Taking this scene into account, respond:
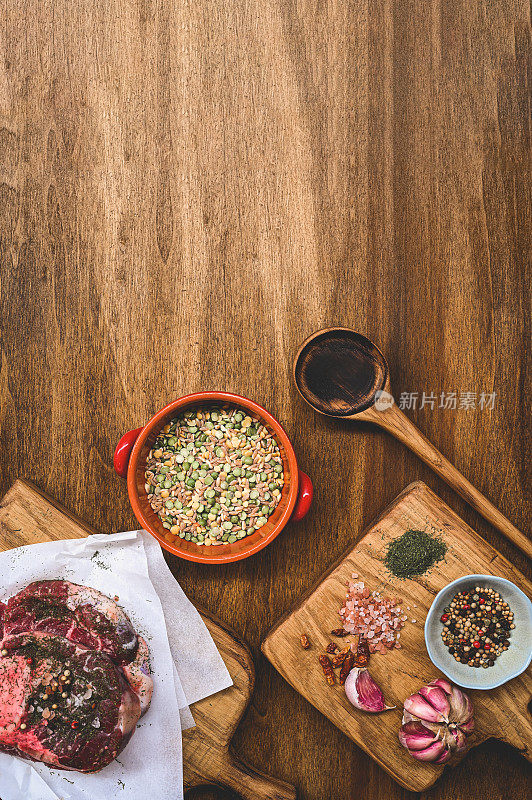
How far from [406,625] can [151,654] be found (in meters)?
0.61

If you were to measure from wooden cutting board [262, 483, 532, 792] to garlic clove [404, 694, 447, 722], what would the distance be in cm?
4

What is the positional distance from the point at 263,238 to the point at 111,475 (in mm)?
725

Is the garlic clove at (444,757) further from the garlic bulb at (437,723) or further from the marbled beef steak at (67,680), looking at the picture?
the marbled beef steak at (67,680)

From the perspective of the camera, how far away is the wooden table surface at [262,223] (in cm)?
144

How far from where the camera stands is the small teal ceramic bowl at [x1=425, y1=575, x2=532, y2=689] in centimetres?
129

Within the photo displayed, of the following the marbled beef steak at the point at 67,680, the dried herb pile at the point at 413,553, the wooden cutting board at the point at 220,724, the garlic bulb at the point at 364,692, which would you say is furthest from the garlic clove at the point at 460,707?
the marbled beef steak at the point at 67,680

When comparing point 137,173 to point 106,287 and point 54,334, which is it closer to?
point 106,287

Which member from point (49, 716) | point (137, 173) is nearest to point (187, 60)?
point (137, 173)

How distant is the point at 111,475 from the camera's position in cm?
144

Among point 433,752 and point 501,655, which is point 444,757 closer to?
point 433,752

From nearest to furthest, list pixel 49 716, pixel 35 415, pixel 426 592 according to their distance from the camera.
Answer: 1. pixel 49 716
2. pixel 426 592
3. pixel 35 415

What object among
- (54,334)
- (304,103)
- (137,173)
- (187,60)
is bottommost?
(54,334)

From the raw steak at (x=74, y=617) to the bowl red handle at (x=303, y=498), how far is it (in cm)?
47

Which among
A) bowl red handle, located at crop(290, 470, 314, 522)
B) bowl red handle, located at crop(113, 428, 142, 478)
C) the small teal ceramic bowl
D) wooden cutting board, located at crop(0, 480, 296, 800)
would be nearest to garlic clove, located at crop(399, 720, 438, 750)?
the small teal ceramic bowl
